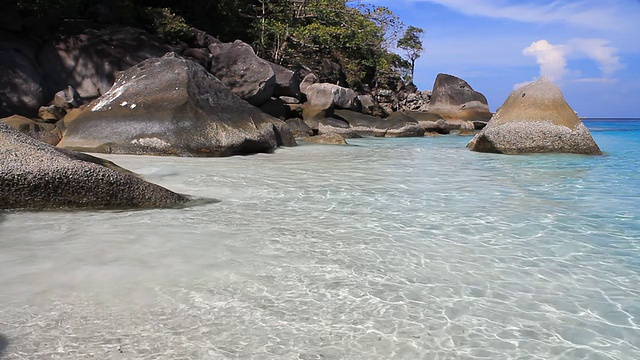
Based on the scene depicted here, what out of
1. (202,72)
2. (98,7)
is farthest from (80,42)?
(202,72)

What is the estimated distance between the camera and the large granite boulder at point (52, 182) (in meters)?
3.97

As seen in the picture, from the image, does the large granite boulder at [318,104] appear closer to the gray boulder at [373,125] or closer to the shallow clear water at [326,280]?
the gray boulder at [373,125]

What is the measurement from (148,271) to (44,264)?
1.95ft

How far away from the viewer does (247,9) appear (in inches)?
945

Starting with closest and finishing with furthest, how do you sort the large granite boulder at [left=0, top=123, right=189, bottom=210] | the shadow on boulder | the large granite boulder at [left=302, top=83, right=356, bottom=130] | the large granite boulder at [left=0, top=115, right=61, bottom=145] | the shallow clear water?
1. the shadow on boulder
2. the shallow clear water
3. the large granite boulder at [left=0, top=123, right=189, bottom=210]
4. the large granite boulder at [left=0, top=115, right=61, bottom=145]
5. the large granite boulder at [left=302, top=83, right=356, bottom=130]

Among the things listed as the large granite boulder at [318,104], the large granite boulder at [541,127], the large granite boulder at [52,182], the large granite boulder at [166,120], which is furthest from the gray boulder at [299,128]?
the large granite boulder at [52,182]

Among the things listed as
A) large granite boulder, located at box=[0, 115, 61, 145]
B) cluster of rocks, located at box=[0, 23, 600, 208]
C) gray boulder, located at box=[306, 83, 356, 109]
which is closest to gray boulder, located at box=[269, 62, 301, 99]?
cluster of rocks, located at box=[0, 23, 600, 208]

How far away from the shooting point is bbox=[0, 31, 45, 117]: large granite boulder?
12352 millimetres

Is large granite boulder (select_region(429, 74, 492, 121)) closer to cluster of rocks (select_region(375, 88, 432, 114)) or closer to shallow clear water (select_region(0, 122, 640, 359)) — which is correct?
cluster of rocks (select_region(375, 88, 432, 114))

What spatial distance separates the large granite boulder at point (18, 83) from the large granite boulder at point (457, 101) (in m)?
25.3

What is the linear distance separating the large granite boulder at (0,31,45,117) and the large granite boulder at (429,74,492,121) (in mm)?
25279

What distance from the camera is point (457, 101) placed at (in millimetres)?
33594

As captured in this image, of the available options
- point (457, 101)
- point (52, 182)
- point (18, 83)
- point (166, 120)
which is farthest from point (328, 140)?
point (457, 101)

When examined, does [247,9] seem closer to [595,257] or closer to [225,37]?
[225,37]
